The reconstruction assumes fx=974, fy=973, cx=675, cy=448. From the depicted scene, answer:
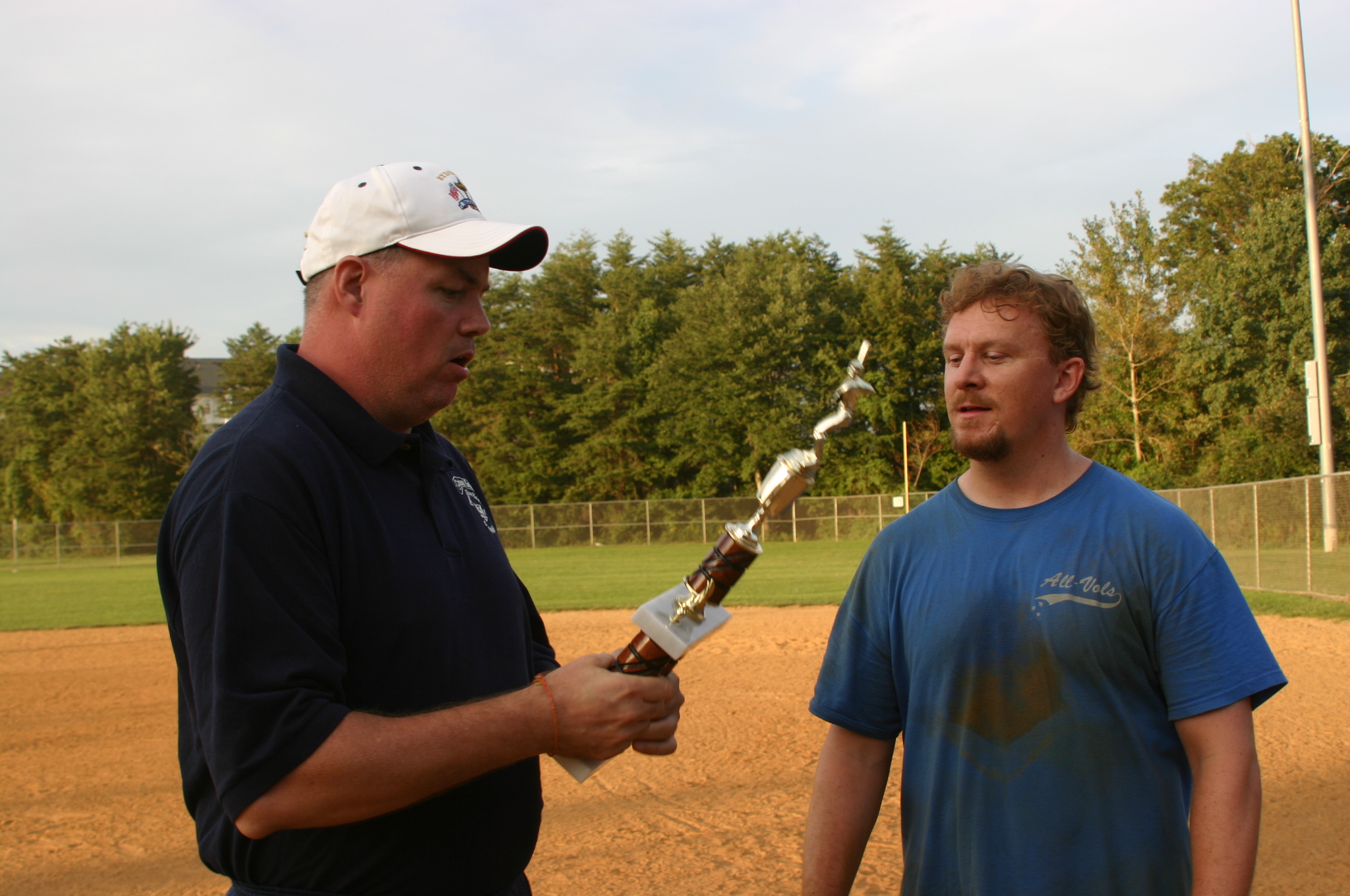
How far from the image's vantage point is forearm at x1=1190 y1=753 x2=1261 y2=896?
2131 mm

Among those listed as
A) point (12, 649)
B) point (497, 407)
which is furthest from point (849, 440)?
point (12, 649)

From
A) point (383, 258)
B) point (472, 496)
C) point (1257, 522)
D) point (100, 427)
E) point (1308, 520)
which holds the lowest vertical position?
point (1257, 522)

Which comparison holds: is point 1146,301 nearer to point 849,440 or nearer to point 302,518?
point 849,440

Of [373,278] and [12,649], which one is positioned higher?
[373,278]

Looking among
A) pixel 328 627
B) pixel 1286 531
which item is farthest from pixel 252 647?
pixel 1286 531

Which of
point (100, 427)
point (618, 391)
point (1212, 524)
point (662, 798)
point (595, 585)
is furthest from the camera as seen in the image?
point (100, 427)

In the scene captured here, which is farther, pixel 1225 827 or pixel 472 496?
A: pixel 472 496

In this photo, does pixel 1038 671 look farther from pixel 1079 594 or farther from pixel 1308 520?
pixel 1308 520

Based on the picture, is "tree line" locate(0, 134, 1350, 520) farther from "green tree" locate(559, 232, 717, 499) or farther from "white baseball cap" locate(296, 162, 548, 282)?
"white baseball cap" locate(296, 162, 548, 282)

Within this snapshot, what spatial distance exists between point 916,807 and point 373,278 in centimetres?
189

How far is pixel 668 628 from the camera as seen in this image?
1.96m

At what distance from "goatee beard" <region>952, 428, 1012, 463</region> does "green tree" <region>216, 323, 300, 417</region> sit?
2448 inches

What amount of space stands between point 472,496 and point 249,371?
67.4 metres

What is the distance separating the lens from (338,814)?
1.80m
